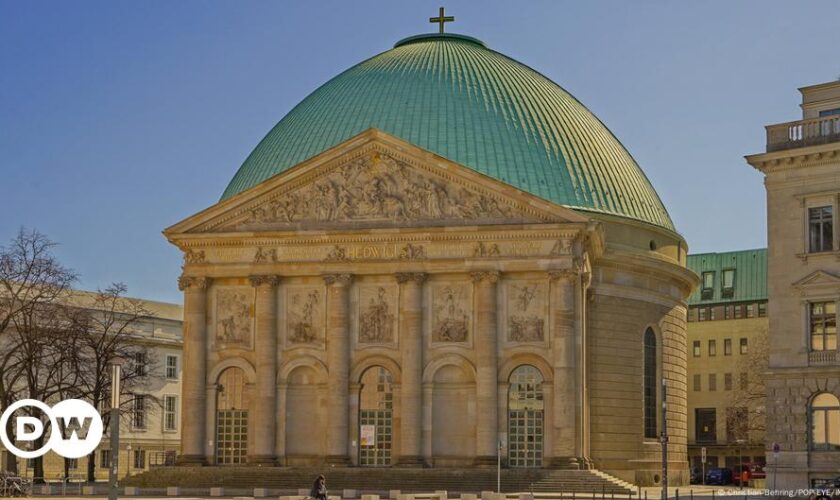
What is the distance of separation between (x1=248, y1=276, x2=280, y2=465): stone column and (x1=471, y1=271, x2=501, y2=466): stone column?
10754 mm

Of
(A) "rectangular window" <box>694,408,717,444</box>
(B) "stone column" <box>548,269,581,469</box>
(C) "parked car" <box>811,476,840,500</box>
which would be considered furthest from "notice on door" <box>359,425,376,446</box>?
(A) "rectangular window" <box>694,408,717,444</box>

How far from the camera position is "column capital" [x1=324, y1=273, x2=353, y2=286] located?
239ft

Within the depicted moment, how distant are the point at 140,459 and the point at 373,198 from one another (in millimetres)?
45135

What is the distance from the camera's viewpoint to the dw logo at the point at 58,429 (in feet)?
194

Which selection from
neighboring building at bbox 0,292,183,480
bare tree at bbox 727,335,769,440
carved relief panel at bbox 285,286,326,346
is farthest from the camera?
neighboring building at bbox 0,292,183,480

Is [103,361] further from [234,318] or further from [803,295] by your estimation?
[803,295]

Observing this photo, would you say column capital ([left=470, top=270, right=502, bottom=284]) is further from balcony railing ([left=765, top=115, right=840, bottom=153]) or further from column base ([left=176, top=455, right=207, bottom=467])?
column base ([left=176, top=455, right=207, bottom=467])

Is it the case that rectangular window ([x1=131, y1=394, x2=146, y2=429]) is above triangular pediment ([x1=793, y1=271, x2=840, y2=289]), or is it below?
below

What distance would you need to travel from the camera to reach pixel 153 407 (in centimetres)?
10619

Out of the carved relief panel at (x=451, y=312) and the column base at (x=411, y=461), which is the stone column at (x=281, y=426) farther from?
the carved relief panel at (x=451, y=312)

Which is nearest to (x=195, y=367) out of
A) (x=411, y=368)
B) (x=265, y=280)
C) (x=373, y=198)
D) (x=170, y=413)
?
(x=265, y=280)

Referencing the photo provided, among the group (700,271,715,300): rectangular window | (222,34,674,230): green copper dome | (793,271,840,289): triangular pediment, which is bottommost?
(793,271,840,289): triangular pediment

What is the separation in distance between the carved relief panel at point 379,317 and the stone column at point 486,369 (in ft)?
15.3

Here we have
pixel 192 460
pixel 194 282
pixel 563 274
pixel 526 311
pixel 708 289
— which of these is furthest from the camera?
pixel 708 289
